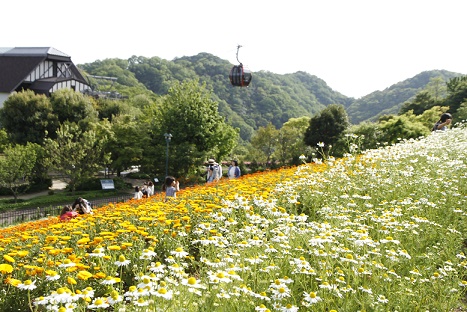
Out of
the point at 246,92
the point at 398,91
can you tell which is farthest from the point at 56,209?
the point at 398,91

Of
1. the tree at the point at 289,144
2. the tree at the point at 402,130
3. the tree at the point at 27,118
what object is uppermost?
the tree at the point at 27,118

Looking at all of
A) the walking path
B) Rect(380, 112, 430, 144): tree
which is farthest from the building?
Rect(380, 112, 430, 144): tree

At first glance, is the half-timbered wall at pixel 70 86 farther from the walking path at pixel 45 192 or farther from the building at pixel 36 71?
the walking path at pixel 45 192

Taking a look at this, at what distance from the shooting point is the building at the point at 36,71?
4400 centimetres

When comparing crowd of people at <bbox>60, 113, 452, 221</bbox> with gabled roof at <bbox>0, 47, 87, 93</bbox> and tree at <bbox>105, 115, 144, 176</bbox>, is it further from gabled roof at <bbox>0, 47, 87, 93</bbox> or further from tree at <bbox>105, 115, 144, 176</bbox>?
gabled roof at <bbox>0, 47, 87, 93</bbox>

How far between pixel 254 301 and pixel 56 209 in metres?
21.0

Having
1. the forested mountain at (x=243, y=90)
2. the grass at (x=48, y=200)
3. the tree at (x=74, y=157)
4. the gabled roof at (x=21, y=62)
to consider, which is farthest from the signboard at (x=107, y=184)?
the forested mountain at (x=243, y=90)

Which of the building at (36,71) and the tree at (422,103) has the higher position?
the building at (36,71)

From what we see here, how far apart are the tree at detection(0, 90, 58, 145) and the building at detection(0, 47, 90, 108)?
7085 millimetres

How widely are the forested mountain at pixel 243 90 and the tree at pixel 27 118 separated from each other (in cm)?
4273

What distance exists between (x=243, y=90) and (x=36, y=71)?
65.4 m

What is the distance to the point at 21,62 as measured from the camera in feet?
150

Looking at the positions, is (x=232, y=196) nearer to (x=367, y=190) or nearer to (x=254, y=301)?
(x=367, y=190)

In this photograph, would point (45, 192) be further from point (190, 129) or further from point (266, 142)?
point (266, 142)
